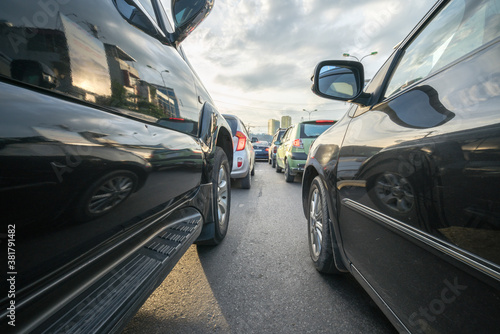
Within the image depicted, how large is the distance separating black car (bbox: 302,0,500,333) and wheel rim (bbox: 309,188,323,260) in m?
0.45

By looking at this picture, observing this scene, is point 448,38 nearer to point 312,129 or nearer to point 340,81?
point 340,81

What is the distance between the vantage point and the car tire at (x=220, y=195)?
2045mm

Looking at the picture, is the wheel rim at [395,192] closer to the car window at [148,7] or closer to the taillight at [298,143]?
the car window at [148,7]

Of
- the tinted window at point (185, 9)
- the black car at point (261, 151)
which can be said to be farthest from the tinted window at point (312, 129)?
the black car at point (261, 151)

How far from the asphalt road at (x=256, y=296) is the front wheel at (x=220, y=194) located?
0.53ft

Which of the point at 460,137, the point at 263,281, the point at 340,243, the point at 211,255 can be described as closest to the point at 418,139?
the point at 460,137

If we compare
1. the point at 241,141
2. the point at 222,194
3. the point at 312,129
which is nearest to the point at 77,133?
the point at 222,194

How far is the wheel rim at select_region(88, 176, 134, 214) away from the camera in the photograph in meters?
0.76

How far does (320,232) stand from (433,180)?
1.20 metres

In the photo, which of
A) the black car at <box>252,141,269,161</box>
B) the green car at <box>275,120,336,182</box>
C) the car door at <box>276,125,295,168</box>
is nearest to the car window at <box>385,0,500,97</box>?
the green car at <box>275,120,336,182</box>

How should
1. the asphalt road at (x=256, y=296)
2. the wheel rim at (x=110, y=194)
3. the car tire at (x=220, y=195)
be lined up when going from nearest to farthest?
the wheel rim at (x=110, y=194) → the asphalt road at (x=256, y=296) → the car tire at (x=220, y=195)

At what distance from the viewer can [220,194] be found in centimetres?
231

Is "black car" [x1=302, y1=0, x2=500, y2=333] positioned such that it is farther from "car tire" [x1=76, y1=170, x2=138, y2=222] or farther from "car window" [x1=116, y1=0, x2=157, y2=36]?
"car window" [x1=116, y1=0, x2=157, y2=36]

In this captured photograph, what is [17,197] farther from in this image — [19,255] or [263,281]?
[263,281]
